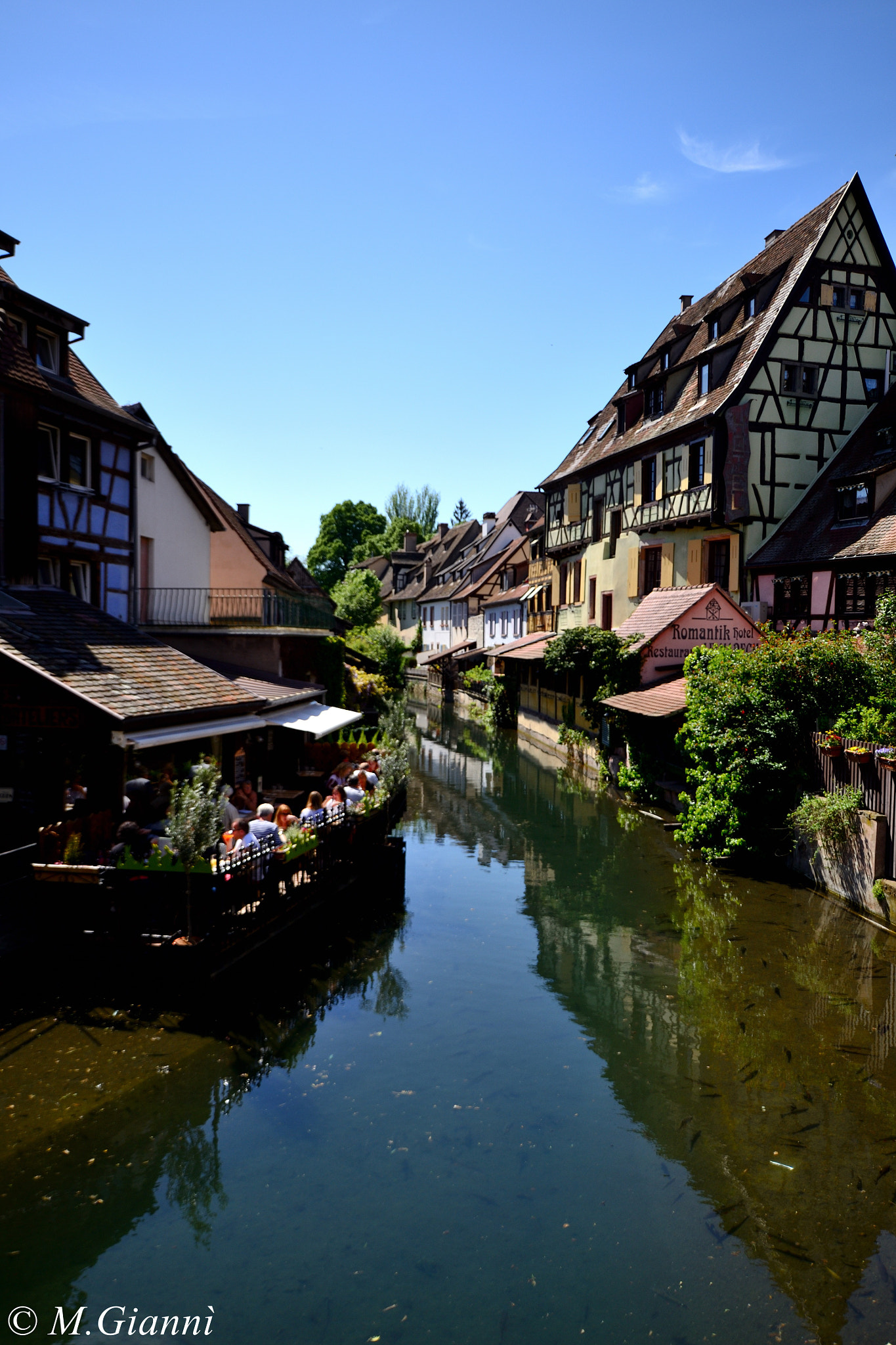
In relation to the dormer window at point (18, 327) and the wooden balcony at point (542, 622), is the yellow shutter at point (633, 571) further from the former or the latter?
the dormer window at point (18, 327)

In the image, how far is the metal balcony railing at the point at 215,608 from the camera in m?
21.7

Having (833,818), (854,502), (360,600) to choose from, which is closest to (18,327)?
(833,818)

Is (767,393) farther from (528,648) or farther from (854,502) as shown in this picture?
(528,648)

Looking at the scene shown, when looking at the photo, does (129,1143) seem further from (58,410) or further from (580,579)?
(580,579)

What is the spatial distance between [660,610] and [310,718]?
34.6 feet

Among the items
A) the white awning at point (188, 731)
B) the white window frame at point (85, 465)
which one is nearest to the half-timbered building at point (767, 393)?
the white awning at point (188, 731)

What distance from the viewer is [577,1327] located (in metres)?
5.64

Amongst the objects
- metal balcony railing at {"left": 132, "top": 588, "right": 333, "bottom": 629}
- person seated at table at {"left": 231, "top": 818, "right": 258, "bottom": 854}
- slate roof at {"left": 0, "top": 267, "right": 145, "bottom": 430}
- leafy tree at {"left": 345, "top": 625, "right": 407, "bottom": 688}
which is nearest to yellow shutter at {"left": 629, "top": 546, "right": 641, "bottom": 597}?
metal balcony railing at {"left": 132, "top": 588, "right": 333, "bottom": 629}

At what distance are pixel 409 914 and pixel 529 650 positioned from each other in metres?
23.3

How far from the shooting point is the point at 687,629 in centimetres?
2212

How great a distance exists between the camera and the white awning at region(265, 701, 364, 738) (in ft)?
57.7

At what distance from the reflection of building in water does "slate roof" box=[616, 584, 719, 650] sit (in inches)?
264

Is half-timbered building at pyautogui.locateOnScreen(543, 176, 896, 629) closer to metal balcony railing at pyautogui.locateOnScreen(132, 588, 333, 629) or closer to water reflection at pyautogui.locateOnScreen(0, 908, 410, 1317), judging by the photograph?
metal balcony railing at pyautogui.locateOnScreen(132, 588, 333, 629)

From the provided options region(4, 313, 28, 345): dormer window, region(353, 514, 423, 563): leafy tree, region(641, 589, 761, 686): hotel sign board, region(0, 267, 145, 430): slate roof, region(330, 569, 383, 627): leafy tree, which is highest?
region(353, 514, 423, 563): leafy tree
